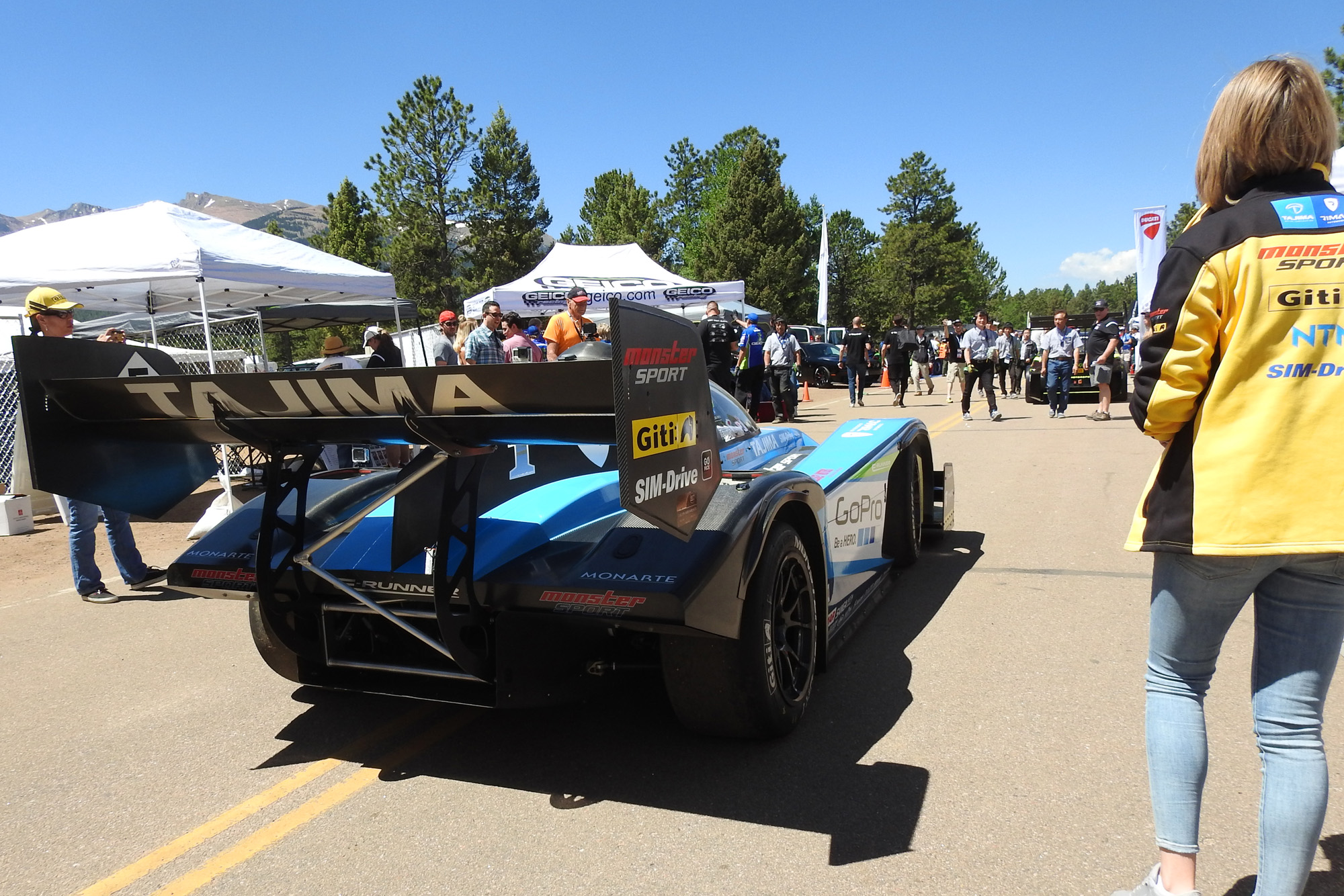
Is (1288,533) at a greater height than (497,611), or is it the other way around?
(1288,533)

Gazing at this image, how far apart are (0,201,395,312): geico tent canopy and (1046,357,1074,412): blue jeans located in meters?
10.5

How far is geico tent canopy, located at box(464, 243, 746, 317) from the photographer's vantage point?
17000 mm

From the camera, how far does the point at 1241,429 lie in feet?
5.74

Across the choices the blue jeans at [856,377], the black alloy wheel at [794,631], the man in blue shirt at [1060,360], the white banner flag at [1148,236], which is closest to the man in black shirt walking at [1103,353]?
the man in blue shirt at [1060,360]

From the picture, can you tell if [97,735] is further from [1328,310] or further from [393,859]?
[1328,310]

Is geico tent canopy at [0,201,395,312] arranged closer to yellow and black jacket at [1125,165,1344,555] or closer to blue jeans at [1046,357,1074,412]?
yellow and black jacket at [1125,165,1344,555]

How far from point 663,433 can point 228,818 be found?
72.0 inches

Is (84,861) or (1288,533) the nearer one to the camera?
(1288,533)

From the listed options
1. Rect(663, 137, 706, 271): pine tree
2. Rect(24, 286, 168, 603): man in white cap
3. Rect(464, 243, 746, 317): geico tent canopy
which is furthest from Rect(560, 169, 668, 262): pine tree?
Rect(24, 286, 168, 603): man in white cap

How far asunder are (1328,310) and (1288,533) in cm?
42

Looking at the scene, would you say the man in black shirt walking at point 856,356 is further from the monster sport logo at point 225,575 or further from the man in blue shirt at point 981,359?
the monster sport logo at point 225,575

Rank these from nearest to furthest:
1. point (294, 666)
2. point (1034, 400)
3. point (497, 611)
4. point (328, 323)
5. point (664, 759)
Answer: point (497, 611), point (664, 759), point (294, 666), point (1034, 400), point (328, 323)

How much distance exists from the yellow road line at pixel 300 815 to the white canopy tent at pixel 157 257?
5855mm

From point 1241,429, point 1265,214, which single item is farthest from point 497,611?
point 1265,214
